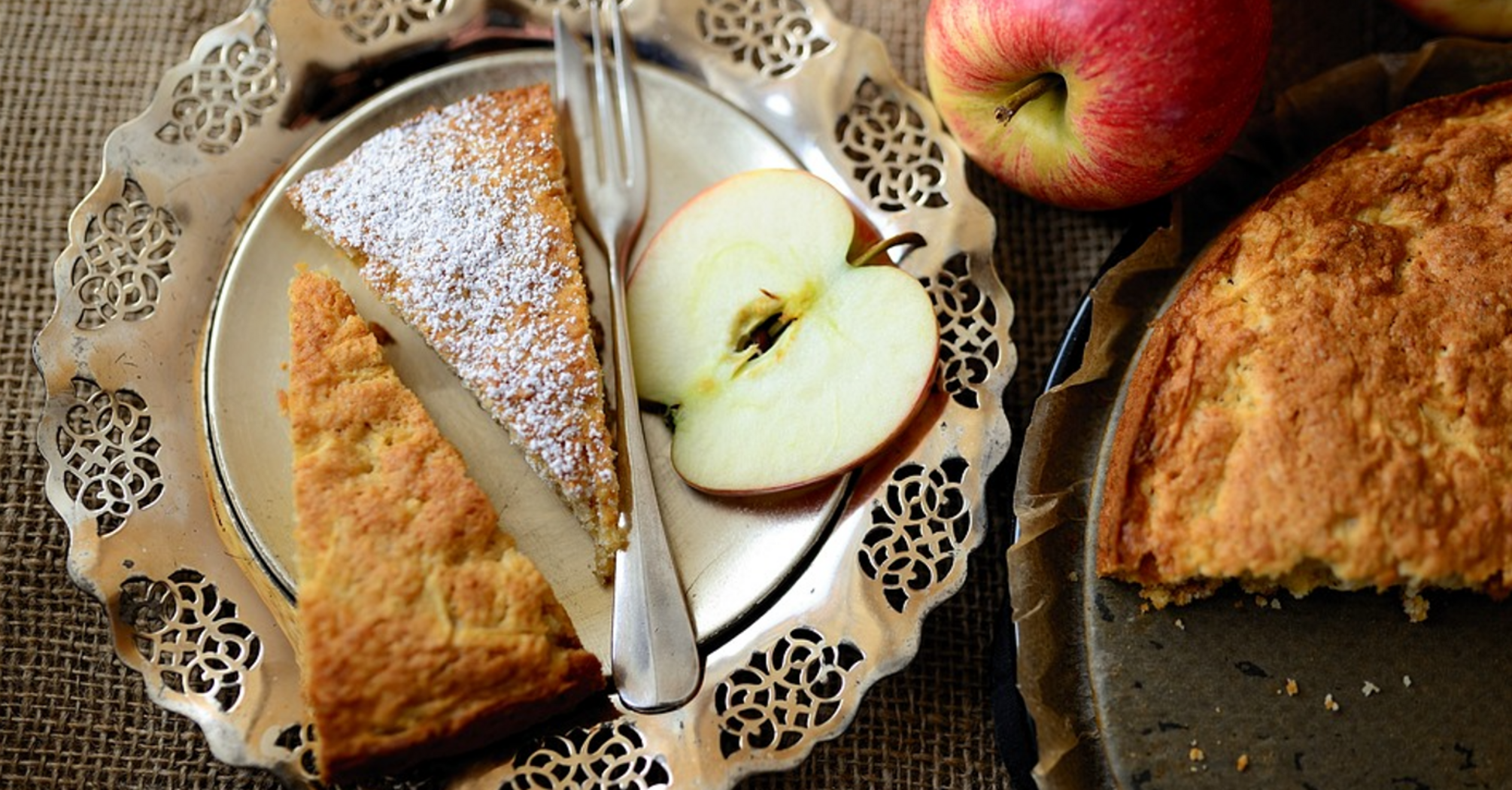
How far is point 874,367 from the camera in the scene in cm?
209

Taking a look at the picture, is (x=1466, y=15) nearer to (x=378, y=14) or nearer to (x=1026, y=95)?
(x=1026, y=95)

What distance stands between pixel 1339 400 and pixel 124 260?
2.17 meters

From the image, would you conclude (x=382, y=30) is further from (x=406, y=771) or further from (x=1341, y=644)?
(x=1341, y=644)

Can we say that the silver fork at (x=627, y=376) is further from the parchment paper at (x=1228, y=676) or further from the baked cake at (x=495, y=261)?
the parchment paper at (x=1228, y=676)

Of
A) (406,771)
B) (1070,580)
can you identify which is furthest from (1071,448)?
(406,771)

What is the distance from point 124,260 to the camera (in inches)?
84.2

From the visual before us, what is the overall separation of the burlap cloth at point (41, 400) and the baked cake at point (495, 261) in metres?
0.58

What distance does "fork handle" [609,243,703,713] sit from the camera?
193 centimetres

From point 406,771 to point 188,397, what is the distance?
812 millimetres

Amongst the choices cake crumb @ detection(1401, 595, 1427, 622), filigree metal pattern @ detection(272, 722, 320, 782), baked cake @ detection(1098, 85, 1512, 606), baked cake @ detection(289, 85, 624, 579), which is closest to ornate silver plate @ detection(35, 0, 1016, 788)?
filigree metal pattern @ detection(272, 722, 320, 782)

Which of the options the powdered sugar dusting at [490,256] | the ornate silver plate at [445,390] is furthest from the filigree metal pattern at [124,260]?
the powdered sugar dusting at [490,256]

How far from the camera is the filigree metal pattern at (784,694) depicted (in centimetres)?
188

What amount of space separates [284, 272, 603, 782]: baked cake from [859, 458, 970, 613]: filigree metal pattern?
0.53m

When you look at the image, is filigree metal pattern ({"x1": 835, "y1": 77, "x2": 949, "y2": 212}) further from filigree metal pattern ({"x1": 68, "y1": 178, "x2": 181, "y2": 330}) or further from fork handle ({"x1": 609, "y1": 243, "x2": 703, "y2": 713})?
filigree metal pattern ({"x1": 68, "y1": 178, "x2": 181, "y2": 330})
